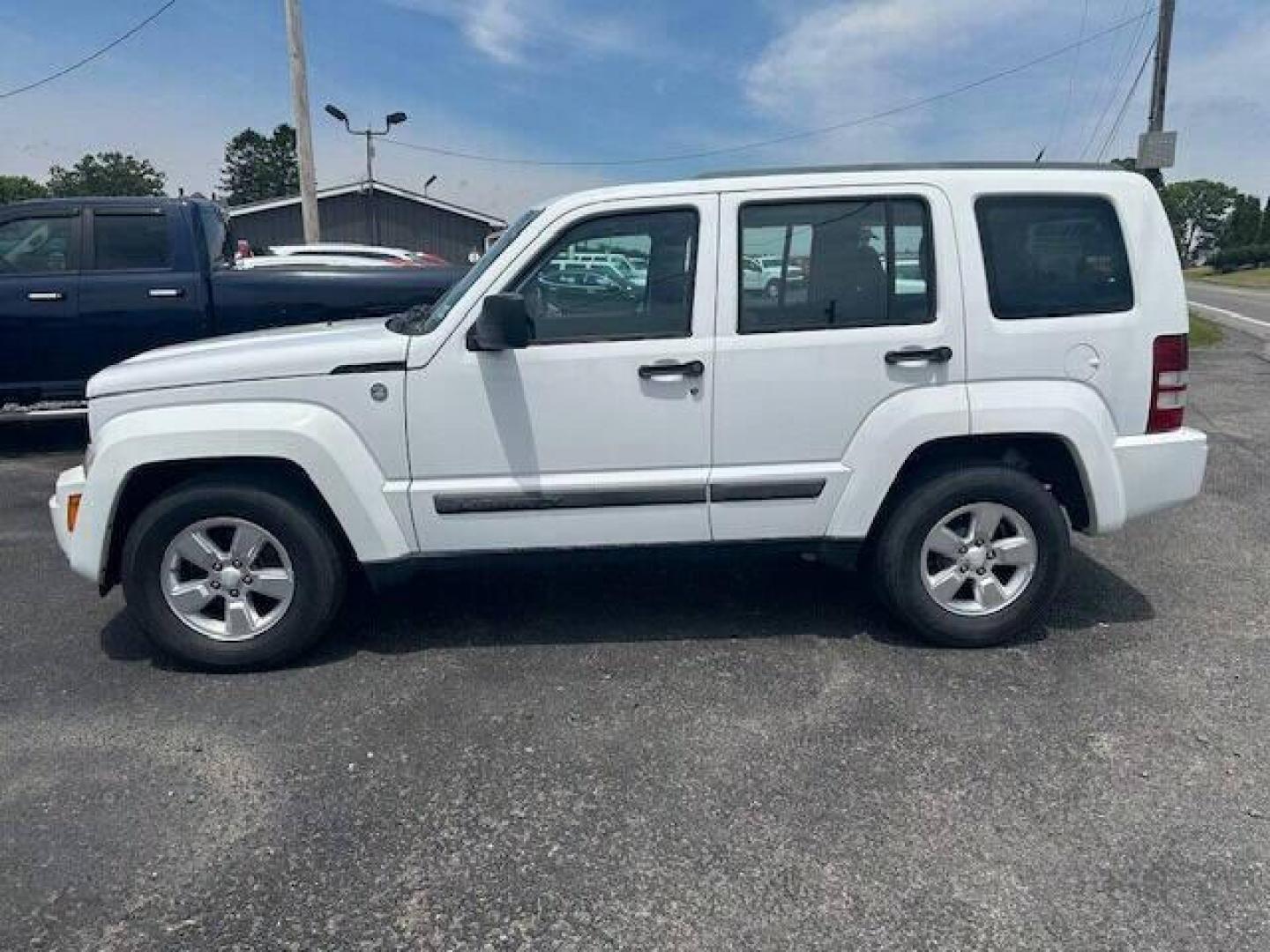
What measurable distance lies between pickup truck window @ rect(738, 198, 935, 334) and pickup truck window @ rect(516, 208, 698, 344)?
251 millimetres

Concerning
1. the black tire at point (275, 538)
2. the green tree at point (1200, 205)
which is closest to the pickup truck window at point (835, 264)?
the black tire at point (275, 538)

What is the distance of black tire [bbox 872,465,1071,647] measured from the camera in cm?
395

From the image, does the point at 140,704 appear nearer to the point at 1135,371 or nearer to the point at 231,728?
the point at 231,728

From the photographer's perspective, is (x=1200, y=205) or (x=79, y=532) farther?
(x=1200, y=205)

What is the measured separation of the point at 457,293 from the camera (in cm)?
399

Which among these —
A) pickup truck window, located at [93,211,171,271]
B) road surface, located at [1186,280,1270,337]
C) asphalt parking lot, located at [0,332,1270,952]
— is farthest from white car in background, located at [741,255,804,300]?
road surface, located at [1186,280,1270,337]

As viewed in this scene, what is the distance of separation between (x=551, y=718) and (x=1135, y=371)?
2.79m

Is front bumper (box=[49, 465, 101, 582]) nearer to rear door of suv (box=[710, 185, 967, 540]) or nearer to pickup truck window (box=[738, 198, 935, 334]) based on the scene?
rear door of suv (box=[710, 185, 967, 540])

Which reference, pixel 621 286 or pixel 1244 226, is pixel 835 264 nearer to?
pixel 621 286

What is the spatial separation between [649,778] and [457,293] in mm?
2153

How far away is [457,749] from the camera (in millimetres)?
3268

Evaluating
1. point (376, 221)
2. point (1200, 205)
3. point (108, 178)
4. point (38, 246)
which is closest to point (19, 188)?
point (108, 178)

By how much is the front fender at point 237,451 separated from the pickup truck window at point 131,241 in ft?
15.1

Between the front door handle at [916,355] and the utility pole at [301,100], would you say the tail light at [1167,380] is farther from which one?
the utility pole at [301,100]
